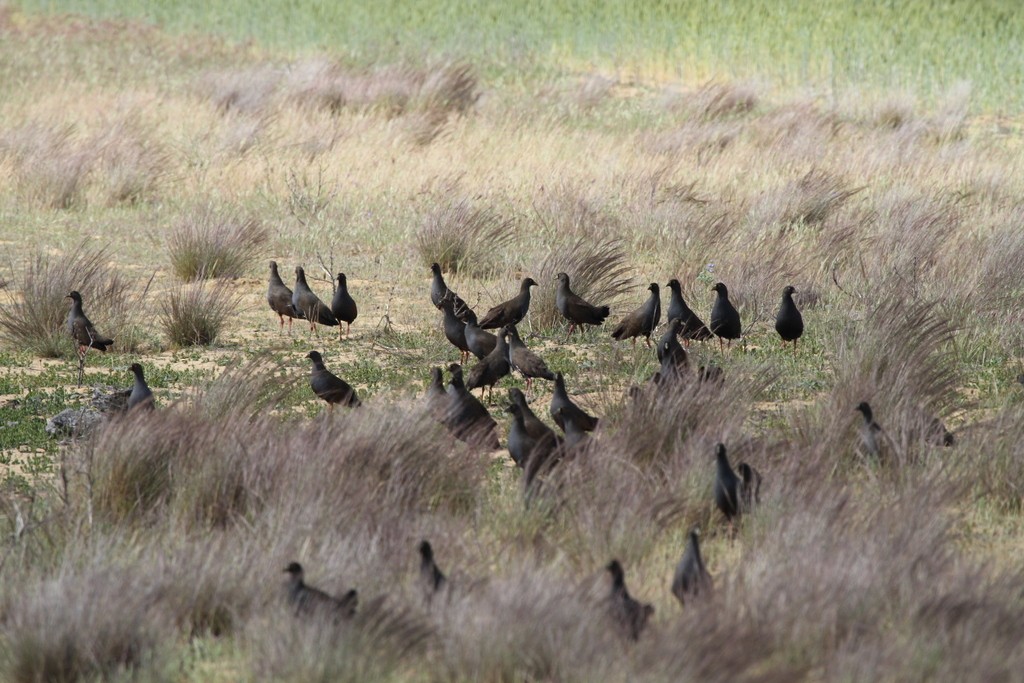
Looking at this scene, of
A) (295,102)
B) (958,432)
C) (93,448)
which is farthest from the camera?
(295,102)

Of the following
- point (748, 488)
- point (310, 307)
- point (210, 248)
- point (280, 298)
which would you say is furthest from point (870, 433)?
point (210, 248)

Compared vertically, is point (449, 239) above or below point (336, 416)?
below

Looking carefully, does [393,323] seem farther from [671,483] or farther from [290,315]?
[671,483]

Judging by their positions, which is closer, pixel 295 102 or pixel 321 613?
pixel 321 613

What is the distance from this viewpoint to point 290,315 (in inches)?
393

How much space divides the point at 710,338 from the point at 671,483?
9.96 ft

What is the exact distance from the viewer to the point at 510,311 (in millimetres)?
9469

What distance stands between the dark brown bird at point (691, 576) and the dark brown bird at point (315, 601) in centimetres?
119

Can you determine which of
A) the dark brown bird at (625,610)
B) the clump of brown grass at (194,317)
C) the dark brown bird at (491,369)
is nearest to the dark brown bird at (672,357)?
the dark brown bird at (491,369)

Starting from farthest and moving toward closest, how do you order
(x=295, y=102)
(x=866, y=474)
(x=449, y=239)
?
1. (x=295, y=102)
2. (x=449, y=239)
3. (x=866, y=474)

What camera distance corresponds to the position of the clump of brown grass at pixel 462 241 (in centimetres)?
1186

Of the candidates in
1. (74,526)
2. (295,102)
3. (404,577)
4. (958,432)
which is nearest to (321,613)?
(404,577)

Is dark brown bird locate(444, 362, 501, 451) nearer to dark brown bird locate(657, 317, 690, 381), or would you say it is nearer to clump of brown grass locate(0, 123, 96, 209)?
dark brown bird locate(657, 317, 690, 381)

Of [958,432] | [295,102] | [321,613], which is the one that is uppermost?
[321,613]
